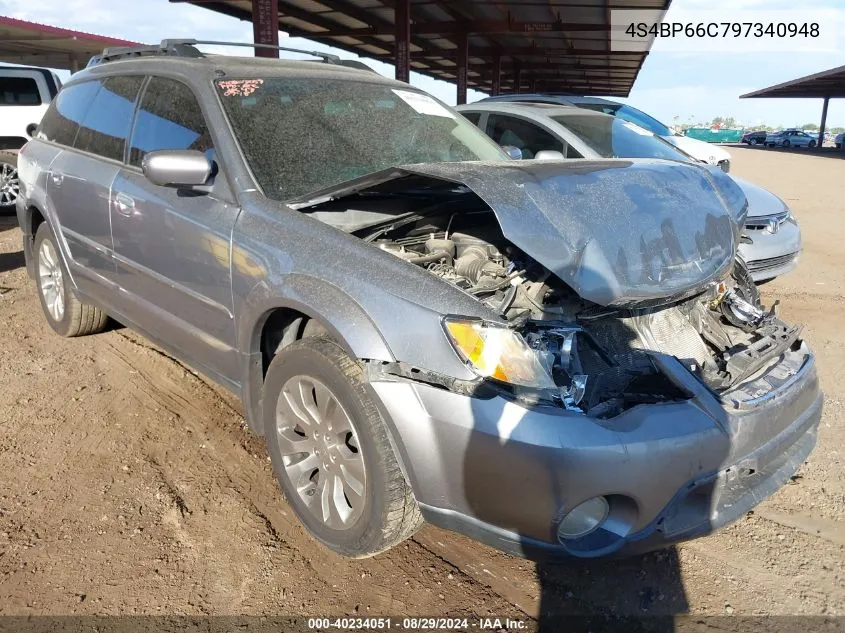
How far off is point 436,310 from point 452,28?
18.2 meters

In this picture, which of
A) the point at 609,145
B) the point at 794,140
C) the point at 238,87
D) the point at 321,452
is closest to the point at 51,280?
the point at 238,87

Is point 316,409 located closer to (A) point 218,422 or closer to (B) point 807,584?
(A) point 218,422

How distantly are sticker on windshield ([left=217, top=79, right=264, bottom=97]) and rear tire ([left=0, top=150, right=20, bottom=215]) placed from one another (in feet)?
24.8

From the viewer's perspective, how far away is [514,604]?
2.22 metres

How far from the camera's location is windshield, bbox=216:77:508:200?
2.85 metres

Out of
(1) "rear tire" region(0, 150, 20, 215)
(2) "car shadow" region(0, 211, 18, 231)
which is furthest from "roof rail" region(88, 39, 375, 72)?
(1) "rear tire" region(0, 150, 20, 215)

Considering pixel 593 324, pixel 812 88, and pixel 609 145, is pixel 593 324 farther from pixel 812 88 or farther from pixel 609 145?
pixel 812 88

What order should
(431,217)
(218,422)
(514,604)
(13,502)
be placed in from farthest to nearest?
(218,422) < (431,217) < (13,502) < (514,604)

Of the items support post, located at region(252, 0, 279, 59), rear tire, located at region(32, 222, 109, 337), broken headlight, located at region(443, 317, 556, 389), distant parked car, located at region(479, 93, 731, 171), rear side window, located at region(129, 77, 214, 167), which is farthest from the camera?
support post, located at region(252, 0, 279, 59)

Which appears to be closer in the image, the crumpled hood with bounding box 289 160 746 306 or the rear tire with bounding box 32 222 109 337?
the crumpled hood with bounding box 289 160 746 306

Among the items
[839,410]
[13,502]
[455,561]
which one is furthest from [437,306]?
[839,410]

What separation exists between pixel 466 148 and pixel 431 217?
0.83m

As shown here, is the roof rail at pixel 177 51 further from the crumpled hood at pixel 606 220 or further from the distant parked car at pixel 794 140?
the distant parked car at pixel 794 140

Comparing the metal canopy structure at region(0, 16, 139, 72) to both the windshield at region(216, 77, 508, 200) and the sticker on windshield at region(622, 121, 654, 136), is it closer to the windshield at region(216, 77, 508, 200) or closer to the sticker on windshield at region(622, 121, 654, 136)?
the sticker on windshield at region(622, 121, 654, 136)
